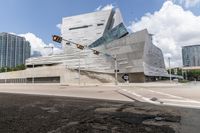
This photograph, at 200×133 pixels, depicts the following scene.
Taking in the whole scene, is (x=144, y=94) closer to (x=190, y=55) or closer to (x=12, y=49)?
(x=12, y=49)

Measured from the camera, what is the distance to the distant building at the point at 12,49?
115 meters

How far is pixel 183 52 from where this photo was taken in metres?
144

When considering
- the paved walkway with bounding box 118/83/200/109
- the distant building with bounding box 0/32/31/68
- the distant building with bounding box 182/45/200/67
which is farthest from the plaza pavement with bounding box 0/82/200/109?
the distant building with bounding box 182/45/200/67

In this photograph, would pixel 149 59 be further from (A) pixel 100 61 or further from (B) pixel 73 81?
(B) pixel 73 81

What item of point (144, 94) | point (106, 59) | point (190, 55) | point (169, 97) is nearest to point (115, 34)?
point (106, 59)

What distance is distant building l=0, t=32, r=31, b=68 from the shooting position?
115m

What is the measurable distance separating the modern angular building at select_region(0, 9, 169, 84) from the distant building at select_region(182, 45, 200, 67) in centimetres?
6081

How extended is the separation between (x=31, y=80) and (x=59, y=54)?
15.5 metres

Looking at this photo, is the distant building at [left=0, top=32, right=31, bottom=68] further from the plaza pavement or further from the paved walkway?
the paved walkway

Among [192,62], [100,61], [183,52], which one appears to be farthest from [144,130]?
[192,62]

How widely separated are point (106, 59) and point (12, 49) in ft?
239

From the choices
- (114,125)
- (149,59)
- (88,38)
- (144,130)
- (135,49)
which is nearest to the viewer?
(144,130)

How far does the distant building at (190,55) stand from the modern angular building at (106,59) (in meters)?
60.8

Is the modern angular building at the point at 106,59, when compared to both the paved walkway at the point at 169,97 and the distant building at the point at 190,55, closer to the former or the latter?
the paved walkway at the point at 169,97
